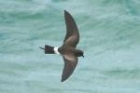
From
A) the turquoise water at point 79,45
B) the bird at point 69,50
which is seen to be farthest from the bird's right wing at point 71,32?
the turquoise water at point 79,45

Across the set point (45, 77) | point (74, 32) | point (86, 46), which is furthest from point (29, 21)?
point (74, 32)

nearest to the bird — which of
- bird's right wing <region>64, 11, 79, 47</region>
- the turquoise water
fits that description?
bird's right wing <region>64, 11, 79, 47</region>

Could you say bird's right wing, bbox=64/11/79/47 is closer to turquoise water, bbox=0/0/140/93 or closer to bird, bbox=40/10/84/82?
bird, bbox=40/10/84/82

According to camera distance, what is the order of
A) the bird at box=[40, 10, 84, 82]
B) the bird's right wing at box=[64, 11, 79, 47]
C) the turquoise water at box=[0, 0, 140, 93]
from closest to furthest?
1. the bird at box=[40, 10, 84, 82]
2. the bird's right wing at box=[64, 11, 79, 47]
3. the turquoise water at box=[0, 0, 140, 93]

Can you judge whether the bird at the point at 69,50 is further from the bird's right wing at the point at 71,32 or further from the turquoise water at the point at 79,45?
the turquoise water at the point at 79,45

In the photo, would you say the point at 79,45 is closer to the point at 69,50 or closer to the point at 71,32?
the point at 71,32

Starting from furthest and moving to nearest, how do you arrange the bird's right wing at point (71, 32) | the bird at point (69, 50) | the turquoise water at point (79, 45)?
the turquoise water at point (79, 45), the bird's right wing at point (71, 32), the bird at point (69, 50)

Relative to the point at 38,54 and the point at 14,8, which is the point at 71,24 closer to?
the point at 38,54

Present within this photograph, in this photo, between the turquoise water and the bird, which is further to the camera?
the turquoise water
